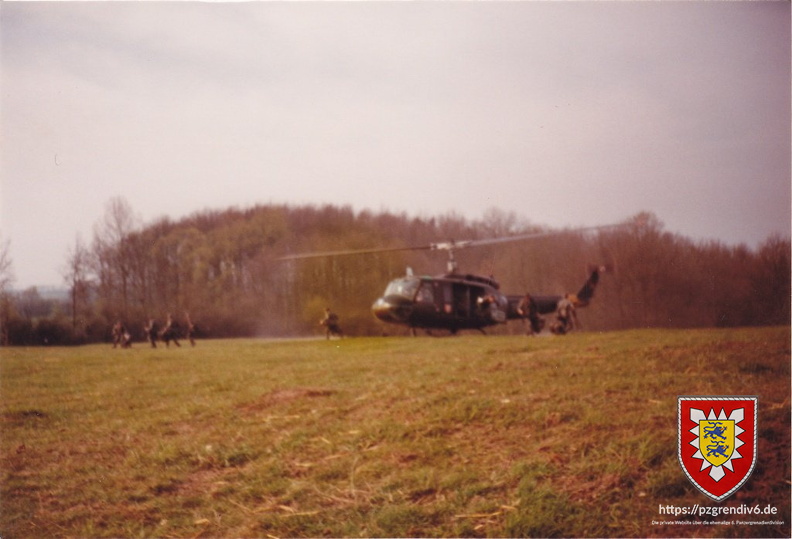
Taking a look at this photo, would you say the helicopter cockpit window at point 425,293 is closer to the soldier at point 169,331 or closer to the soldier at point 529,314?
the soldier at point 529,314

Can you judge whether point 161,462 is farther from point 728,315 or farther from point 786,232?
point 786,232

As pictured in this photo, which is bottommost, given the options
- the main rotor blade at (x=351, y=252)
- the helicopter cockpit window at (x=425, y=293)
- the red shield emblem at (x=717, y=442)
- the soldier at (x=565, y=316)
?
the red shield emblem at (x=717, y=442)

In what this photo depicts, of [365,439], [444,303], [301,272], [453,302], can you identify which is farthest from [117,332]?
[453,302]

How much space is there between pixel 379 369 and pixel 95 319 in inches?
115

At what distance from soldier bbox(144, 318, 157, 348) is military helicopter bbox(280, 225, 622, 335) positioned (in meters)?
2.42

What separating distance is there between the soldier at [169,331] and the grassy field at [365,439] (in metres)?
0.19

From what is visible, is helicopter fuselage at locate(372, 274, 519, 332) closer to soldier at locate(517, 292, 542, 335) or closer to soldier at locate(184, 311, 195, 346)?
soldier at locate(517, 292, 542, 335)

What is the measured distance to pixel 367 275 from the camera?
6301mm

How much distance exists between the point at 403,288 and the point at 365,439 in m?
2.62

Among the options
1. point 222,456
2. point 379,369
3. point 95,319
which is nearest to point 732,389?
point 379,369

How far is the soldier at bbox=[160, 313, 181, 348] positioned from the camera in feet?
17.7

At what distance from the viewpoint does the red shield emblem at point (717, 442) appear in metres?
3.85

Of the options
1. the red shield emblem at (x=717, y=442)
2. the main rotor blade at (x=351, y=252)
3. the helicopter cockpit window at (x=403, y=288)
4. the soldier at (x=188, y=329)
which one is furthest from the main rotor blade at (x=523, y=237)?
the soldier at (x=188, y=329)

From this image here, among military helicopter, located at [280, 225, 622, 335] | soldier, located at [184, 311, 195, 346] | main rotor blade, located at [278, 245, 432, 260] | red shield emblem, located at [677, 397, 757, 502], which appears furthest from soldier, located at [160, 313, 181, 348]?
red shield emblem, located at [677, 397, 757, 502]
